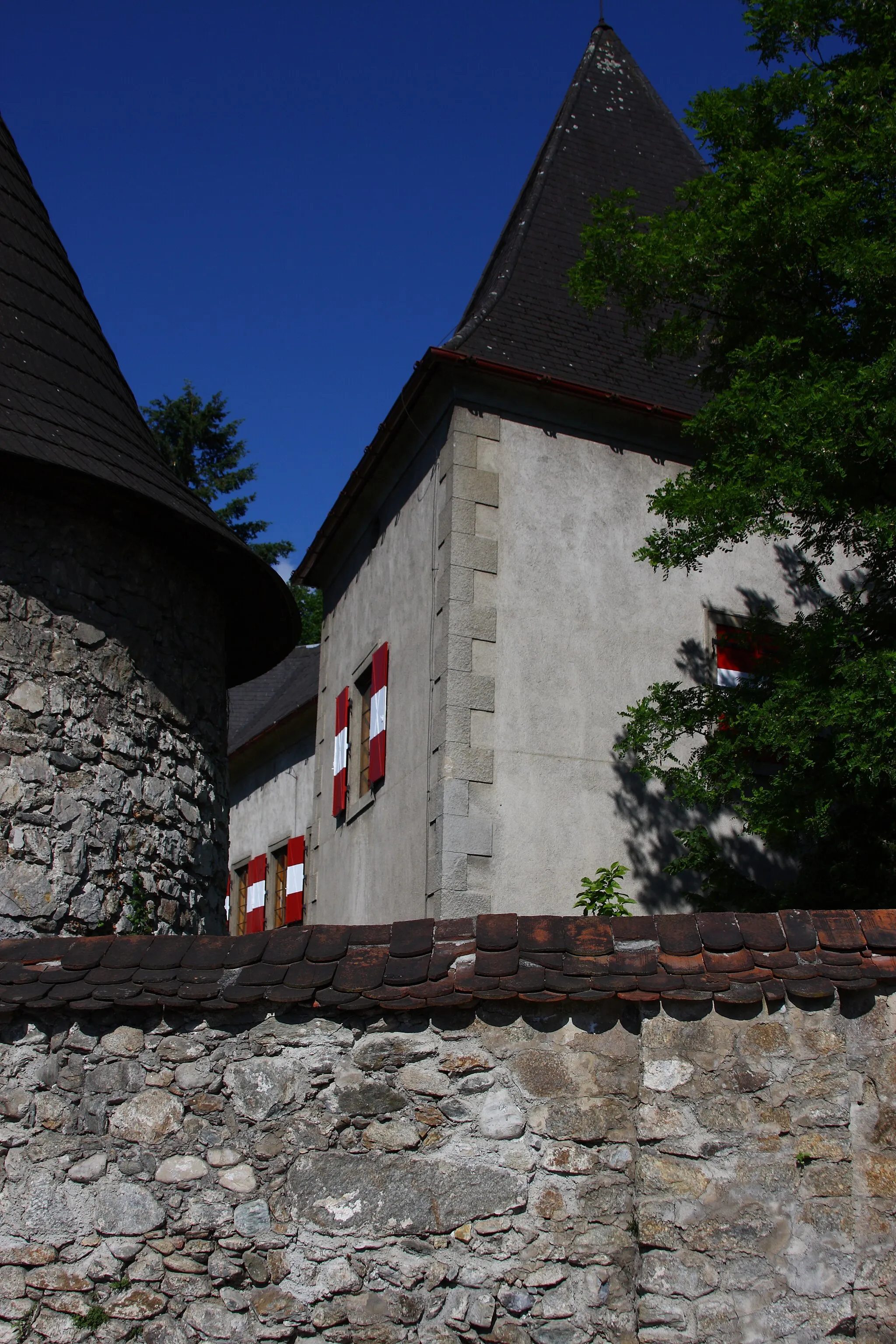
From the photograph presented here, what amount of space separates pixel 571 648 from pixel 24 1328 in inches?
245

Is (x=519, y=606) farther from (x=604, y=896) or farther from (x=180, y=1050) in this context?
(x=180, y=1050)

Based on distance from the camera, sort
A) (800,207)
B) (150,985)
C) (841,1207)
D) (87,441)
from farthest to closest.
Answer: (800,207) → (87,441) → (150,985) → (841,1207)

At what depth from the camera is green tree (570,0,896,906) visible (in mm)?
6941

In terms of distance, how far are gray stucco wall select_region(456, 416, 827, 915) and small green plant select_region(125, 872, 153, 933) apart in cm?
254

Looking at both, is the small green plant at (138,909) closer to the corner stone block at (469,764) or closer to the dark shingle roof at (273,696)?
the corner stone block at (469,764)

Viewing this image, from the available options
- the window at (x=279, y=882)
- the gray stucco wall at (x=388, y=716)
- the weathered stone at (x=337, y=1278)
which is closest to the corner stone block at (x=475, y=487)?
the gray stucco wall at (x=388, y=716)

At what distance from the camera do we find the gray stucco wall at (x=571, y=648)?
8.73 m

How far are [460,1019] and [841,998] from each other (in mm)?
1287

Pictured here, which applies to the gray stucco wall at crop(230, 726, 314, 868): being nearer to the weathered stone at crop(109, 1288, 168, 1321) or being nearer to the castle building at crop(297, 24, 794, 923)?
the castle building at crop(297, 24, 794, 923)

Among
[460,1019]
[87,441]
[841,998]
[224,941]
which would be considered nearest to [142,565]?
[87,441]

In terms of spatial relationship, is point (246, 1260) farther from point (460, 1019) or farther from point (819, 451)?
point (819, 451)

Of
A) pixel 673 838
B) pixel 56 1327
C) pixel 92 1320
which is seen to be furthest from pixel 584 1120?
pixel 673 838

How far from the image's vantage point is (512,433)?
31.8 feet

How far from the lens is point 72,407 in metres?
6.70
